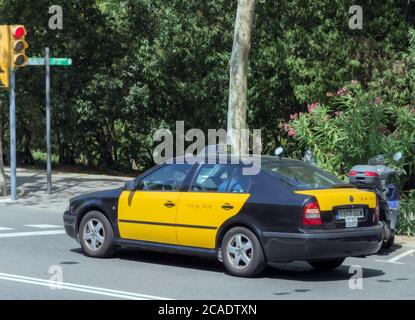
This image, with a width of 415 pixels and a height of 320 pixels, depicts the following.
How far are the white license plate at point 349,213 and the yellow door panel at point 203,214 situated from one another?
44.4 inches

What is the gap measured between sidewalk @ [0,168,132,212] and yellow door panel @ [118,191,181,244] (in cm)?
679

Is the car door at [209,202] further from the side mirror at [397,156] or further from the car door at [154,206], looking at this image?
the side mirror at [397,156]

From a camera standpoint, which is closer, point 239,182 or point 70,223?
point 239,182

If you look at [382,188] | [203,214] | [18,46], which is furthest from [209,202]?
[18,46]

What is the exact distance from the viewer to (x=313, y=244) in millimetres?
8977

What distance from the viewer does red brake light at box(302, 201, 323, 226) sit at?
9047 mm

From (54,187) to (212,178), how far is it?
38.1 feet

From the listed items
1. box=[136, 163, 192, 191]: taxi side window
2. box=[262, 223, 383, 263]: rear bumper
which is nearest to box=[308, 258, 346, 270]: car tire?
box=[262, 223, 383, 263]: rear bumper

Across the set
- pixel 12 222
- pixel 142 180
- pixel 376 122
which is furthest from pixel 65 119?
pixel 142 180

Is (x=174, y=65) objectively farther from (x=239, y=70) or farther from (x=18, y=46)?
(x=239, y=70)

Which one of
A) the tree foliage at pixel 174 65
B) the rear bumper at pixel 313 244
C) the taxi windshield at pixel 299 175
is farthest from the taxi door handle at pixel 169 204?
the tree foliage at pixel 174 65

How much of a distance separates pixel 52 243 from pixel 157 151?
17.9 metres

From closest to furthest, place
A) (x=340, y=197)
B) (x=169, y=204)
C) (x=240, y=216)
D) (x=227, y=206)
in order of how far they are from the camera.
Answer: (x=340, y=197)
(x=240, y=216)
(x=227, y=206)
(x=169, y=204)

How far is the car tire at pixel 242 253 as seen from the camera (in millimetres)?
9312
